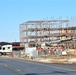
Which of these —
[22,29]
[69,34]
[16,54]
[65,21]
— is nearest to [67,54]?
[16,54]

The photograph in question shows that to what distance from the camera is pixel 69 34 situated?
95062 mm

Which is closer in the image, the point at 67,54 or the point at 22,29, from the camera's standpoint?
the point at 67,54

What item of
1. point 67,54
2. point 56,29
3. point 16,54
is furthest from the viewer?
point 56,29

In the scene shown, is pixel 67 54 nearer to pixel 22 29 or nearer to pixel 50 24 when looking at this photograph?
pixel 50 24

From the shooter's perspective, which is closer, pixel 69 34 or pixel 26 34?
pixel 69 34

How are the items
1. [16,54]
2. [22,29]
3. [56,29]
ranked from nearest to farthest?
[16,54], [56,29], [22,29]

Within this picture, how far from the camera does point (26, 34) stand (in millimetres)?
104250

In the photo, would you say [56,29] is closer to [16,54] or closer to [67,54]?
[16,54]

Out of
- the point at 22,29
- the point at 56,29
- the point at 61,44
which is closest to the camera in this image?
the point at 61,44

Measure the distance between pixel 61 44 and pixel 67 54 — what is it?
2605 centimetres

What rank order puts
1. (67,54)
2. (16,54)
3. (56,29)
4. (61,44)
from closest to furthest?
(67,54) < (16,54) < (61,44) < (56,29)

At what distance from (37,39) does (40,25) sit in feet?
17.8

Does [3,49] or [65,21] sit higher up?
[65,21]

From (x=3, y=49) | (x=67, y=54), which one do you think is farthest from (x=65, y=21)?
(x=67, y=54)
